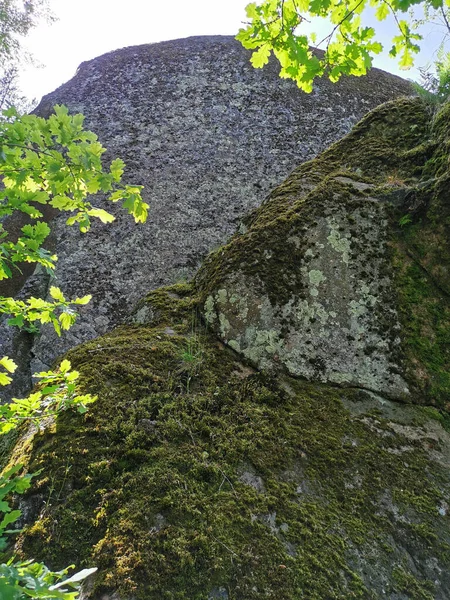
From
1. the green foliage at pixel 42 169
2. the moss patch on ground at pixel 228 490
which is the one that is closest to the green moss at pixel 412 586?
the moss patch on ground at pixel 228 490

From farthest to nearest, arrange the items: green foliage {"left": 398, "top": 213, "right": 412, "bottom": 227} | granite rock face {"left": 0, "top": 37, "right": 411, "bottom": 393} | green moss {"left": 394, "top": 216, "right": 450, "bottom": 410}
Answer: granite rock face {"left": 0, "top": 37, "right": 411, "bottom": 393}, green foliage {"left": 398, "top": 213, "right": 412, "bottom": 227}, green moss {"left": 394, "top": 216, "right": 450, "bottom": 410}

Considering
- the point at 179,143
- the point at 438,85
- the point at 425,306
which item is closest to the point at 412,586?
the point at 425,306

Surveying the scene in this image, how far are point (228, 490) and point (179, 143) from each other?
10148 millimetres

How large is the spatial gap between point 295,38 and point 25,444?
120 inches

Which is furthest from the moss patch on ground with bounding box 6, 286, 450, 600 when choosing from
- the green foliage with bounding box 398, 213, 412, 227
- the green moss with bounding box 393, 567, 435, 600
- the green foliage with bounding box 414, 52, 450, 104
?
the green foliage with bounding box 414, 52, 450, 104

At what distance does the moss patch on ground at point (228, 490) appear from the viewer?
2.00 meters

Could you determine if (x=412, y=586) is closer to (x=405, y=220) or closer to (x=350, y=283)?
(x=350, y=283)

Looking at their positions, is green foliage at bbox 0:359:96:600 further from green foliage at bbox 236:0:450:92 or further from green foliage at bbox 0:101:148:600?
green foliage at bbox 236:0:450:92

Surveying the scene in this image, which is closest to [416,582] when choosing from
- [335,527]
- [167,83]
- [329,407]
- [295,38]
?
[335,527]

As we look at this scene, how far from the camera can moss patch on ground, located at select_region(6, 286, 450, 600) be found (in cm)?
200

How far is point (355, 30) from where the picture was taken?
103 inches

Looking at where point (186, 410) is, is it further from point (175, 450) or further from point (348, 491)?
point (348, 491)

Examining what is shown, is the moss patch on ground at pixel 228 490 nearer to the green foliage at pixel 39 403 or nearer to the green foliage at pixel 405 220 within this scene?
the green foliage at pixel 39 403

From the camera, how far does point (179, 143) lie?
11.0m
